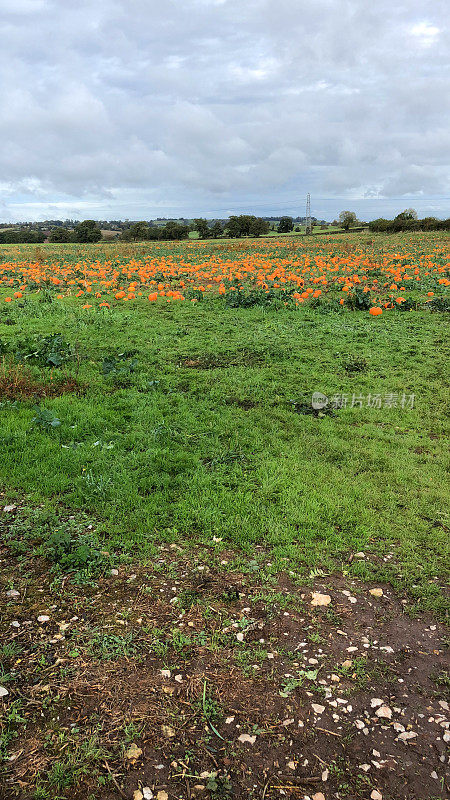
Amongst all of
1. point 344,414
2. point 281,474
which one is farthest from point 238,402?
point 281,474

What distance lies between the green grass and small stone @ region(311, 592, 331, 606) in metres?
0.32

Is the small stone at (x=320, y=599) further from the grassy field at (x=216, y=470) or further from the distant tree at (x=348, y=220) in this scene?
the distant tree at (x=348, y=220)

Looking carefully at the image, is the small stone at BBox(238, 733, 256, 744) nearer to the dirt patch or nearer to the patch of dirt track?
the patch of dirt track

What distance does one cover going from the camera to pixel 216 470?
6348mm

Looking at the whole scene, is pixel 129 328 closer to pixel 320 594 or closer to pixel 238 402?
pixel 238 402

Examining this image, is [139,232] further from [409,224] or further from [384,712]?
[384,712]

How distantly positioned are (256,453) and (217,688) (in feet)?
11.9

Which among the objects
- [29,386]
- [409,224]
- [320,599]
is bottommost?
[320,599]

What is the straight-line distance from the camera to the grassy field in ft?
14.2

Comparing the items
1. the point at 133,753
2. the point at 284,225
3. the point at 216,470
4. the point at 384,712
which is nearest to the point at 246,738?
the point at 133,753

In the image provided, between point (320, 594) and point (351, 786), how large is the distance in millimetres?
1616

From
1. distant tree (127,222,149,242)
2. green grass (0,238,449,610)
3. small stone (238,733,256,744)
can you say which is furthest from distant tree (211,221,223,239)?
small stone (238,733,256,744)

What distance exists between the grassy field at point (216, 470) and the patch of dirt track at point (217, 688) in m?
0.03

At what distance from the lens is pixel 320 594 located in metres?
4.43
